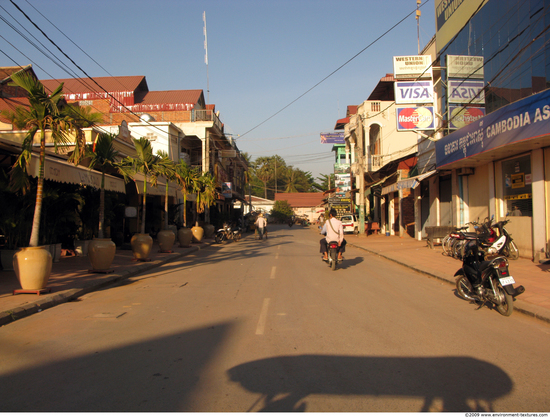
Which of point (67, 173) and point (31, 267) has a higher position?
point (67, 173)

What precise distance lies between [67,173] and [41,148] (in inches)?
104

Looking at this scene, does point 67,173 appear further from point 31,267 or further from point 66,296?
point 66,296

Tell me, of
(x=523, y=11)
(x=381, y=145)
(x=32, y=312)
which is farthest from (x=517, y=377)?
(x=381, y=145)

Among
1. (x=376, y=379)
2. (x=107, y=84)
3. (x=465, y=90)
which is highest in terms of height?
(x=107, y=84)

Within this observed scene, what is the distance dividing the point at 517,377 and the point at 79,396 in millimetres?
4292

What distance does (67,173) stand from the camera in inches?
445

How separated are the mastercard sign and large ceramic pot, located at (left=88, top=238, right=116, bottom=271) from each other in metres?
13.7

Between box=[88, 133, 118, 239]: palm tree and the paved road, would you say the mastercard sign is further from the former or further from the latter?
box=[88, 133, 118, 239]: palm tree

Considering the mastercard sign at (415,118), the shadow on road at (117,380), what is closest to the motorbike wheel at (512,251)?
the mastercard sign at (415,118)

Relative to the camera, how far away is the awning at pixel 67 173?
379 inches

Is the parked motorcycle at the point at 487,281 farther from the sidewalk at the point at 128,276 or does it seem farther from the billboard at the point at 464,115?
the billboard at the point at 464,115

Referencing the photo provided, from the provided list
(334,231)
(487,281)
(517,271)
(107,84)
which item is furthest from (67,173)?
(107,84)

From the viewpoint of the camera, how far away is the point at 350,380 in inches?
156

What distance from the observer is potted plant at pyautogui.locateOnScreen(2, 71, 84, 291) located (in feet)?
26.6
